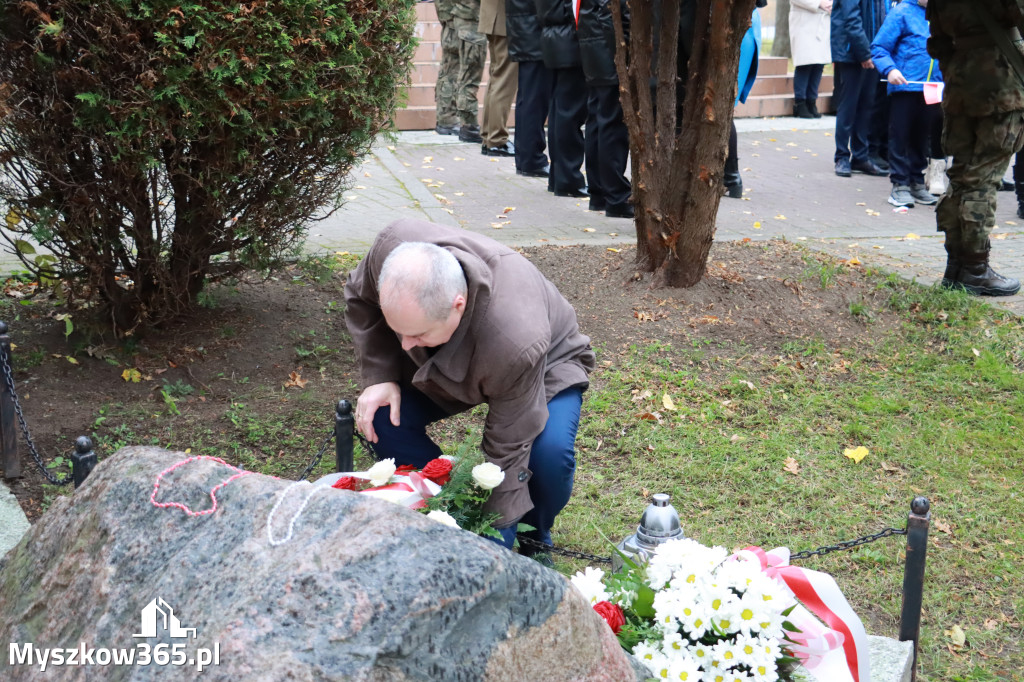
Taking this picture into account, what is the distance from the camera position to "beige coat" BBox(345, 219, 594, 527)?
9.28 ft

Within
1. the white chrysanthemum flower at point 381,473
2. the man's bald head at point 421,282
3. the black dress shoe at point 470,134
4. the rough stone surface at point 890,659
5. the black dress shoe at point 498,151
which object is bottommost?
the rough stone surface at point 890,659

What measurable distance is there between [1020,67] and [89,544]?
5736 millimetres

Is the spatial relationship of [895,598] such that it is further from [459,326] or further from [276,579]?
[276,579]

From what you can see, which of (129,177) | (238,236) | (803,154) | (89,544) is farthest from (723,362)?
(803,154)

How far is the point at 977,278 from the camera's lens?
20.2ft

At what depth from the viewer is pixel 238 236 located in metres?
4.58

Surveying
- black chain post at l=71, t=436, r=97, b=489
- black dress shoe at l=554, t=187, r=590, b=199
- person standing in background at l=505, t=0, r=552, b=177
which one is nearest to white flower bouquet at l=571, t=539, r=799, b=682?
black chain post at l=71, t=436, r=97, b=489

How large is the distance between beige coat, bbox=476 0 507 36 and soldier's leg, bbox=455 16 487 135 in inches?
27.5

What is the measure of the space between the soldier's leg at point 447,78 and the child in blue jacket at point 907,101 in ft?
14.3

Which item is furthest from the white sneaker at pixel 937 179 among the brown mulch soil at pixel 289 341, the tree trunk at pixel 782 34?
the tree trunk at pixel 782 34

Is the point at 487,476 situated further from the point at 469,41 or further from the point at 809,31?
the point at 809,31

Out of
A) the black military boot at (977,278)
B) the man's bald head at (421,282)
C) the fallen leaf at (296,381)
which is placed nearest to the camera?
the man's bald head at (421,282)

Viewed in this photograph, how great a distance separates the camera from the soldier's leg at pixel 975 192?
234 inches

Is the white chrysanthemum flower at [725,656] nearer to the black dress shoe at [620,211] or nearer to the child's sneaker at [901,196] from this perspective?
the black dress shoe at [620,211]
